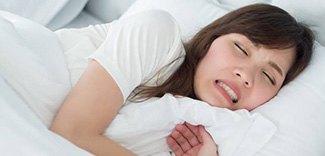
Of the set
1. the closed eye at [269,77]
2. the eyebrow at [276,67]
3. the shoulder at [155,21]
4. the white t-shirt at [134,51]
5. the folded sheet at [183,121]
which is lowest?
the folded sheet at [183,121]

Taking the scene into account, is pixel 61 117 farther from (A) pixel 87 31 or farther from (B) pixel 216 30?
(B) pixel 216 30

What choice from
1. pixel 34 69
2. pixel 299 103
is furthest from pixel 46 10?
pixel 299 103

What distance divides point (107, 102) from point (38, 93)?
128 mm

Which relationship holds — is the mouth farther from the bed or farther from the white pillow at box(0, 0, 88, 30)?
the white pillow at box(0, 0, 88, 30)

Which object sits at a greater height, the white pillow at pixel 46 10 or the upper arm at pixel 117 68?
the upper arm at pixel 117 68

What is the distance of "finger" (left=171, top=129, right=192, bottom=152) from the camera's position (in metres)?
1.02

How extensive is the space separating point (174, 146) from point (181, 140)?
0.7 inches

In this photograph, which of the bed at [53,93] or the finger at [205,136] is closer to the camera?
the bed at [53,93]

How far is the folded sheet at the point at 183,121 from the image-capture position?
3.20 feet

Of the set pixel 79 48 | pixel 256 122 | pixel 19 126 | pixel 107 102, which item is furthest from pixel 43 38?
pixel 256 122

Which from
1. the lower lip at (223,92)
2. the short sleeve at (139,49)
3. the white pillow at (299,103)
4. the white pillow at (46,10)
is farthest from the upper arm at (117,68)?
the white pillow at (46,10)

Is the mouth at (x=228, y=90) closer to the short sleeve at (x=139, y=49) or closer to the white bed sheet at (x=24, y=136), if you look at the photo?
the short sleeve at (x=139, y=49)

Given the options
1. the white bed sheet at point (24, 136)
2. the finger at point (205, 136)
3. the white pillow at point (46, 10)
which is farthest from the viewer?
the white pillow at point (46, 10)

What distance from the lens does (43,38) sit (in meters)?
1.00
